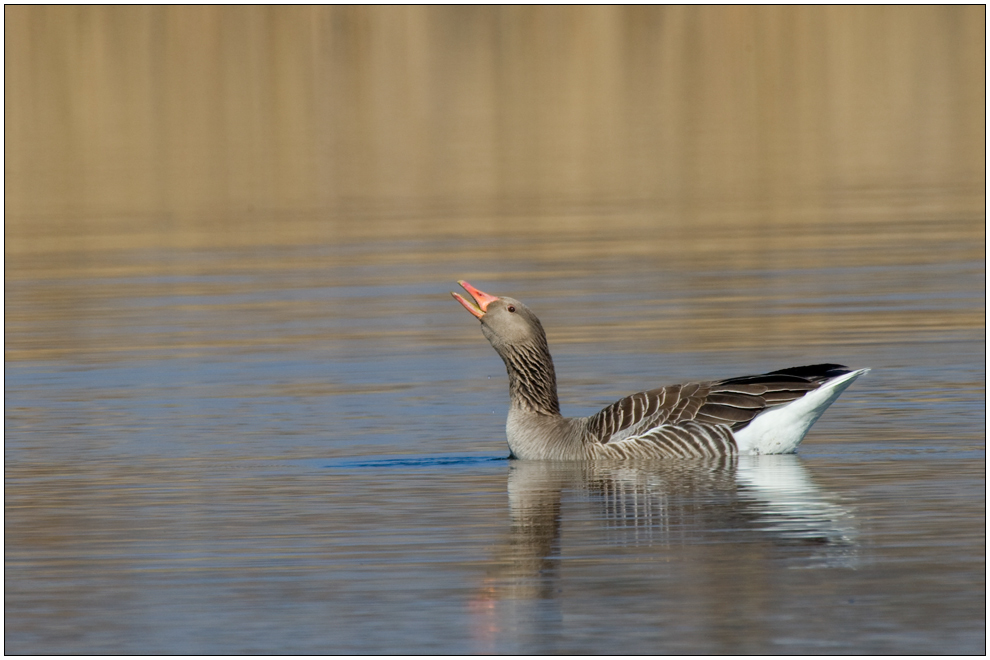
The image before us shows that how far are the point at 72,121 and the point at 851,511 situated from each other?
4598 centimetres

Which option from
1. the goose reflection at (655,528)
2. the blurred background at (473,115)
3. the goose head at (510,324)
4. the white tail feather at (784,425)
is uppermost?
the blurred background at (473,115)

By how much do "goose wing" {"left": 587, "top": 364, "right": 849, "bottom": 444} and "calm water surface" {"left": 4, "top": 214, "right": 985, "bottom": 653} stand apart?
29 centimetres

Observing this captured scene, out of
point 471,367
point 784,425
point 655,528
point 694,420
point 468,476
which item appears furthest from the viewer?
point 471,367

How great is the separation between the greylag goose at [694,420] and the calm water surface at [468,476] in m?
0.18

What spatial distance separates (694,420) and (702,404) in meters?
0.14

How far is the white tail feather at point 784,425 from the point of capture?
515 inches

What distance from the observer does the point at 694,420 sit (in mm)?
13445

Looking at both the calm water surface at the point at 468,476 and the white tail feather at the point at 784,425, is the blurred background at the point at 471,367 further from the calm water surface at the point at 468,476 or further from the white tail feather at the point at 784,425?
the white tail feather at the point at 784,425

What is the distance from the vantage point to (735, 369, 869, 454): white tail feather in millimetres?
13078

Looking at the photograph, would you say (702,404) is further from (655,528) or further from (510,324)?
(655,528)

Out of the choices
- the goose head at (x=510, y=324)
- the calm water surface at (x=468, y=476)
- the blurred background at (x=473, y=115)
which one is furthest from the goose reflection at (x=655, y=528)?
the blurred background at (x=473, y=115)

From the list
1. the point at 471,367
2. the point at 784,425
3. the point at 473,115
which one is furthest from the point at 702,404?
the point at 473,115

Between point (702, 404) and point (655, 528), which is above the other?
point (702, 404)

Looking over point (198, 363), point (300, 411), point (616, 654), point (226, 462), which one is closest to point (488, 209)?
point (198, 363)
